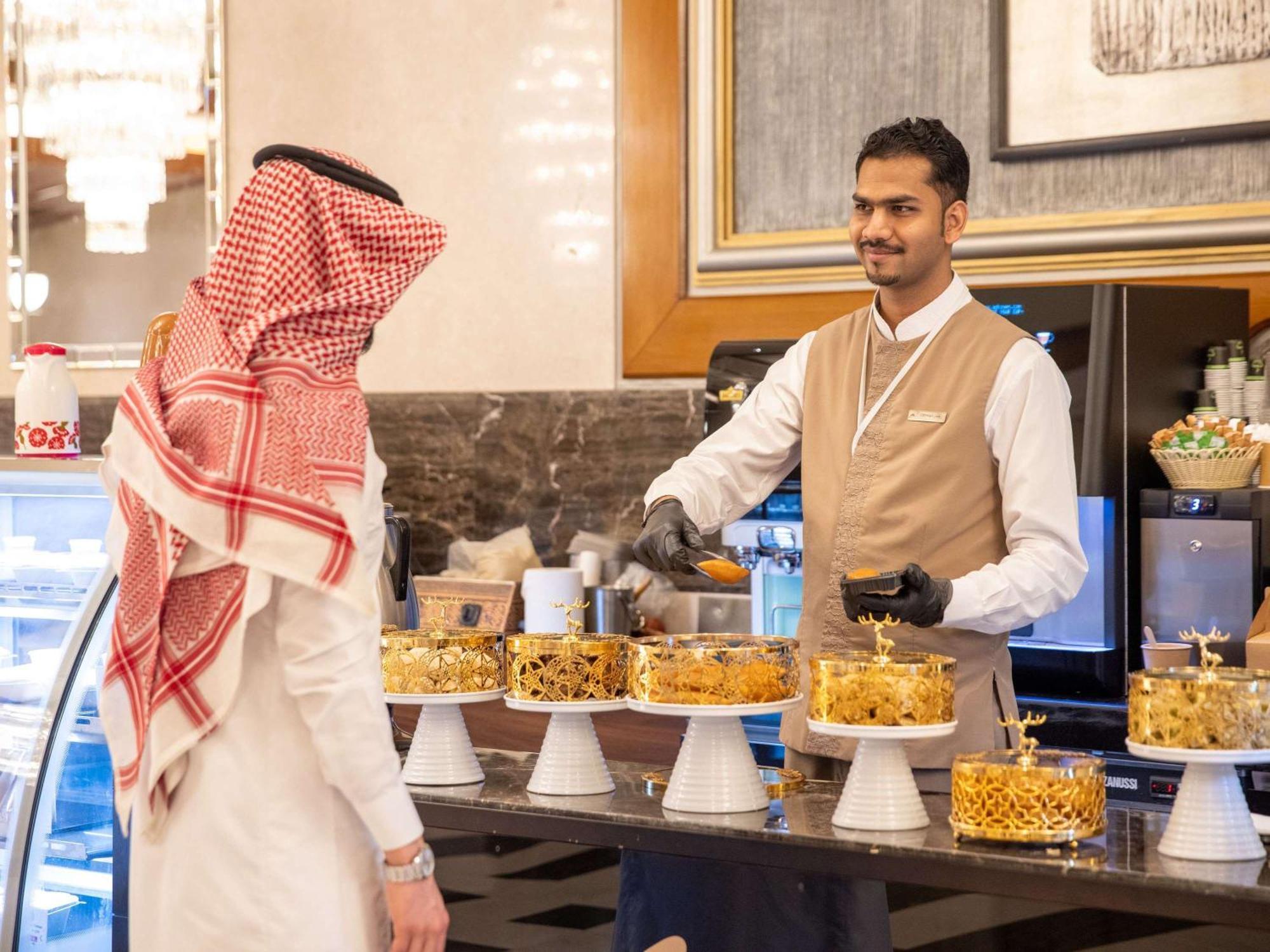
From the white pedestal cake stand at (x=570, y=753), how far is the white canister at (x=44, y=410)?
1.31 meters

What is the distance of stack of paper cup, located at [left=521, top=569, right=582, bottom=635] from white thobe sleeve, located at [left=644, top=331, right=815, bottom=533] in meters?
1.19

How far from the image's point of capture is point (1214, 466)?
2887mm

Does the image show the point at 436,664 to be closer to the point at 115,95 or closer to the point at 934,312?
the point at 934,312

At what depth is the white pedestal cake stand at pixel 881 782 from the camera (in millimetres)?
1842

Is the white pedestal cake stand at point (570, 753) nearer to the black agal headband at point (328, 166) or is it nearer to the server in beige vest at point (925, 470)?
the server in beige vest at point (925, 470)

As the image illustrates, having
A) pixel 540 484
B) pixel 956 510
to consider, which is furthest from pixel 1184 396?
pixel 540 484

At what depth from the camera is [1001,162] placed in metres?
3.64

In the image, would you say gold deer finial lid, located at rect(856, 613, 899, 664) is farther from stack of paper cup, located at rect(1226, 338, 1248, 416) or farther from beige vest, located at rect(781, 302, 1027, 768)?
stack of paper cup, located at rect(1226, 338, 1248, 416)

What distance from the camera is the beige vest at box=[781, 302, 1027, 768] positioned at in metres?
2.28

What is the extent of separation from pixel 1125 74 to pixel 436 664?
2.29 metres

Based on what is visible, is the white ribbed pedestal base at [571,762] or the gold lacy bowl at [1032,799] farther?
the white ribbed pedestal base at [571,762]

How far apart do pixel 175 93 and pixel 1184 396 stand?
134 inches

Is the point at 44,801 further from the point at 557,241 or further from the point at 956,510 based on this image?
the point at 557,241

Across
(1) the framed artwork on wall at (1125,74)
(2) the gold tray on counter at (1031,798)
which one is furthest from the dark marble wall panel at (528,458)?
(2) the gold tray on counter at (1031,798)
